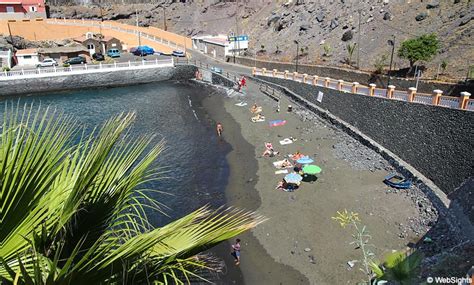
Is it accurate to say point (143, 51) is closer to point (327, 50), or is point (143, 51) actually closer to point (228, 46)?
point (228, 46)

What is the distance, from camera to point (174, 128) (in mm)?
34750

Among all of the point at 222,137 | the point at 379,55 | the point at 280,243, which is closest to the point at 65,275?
the point at 280,243

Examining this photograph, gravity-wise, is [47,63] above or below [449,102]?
below

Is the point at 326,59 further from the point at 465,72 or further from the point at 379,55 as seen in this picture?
the point at 465,72

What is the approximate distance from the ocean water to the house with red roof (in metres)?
34.5

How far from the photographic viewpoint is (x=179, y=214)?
66.8 feet

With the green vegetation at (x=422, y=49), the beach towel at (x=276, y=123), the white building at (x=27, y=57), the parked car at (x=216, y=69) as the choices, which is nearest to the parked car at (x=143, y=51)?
the white building at (x=27, y=57)

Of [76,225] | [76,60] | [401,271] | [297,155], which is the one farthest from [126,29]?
[76,225]

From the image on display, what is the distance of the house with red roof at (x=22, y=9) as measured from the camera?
236ft

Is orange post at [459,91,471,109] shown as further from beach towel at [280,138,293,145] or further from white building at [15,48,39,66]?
white building at [15,48,39,66]

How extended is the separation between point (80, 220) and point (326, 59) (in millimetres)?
45100

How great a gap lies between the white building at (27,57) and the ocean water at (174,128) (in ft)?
33.7

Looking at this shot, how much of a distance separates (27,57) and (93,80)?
1220 cm

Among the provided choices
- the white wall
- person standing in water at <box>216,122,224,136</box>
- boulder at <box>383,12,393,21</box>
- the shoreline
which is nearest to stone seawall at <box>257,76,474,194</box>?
the shoreline
